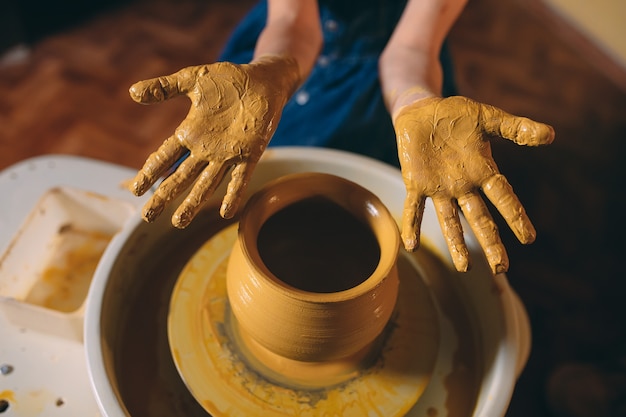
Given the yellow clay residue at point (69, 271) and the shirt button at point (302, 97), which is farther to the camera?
the shirt button at point (302, 97)

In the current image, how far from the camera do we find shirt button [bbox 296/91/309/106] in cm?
134

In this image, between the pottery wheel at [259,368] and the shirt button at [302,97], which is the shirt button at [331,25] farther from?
the pottery wheel at [259,368]

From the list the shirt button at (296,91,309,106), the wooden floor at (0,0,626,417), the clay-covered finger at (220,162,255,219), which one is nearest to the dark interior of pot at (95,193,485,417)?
the clay-covered finger at (220,162,255,219)

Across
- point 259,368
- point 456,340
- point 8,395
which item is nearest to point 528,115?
point 456,340

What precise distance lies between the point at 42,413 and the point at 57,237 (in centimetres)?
35

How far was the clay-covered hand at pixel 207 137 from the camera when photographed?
2.50ft

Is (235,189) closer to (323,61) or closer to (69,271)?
(69,271)

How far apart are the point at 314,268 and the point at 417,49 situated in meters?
0.51

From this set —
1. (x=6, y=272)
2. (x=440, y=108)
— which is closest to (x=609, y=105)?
(x=440, y=108)

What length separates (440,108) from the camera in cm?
82

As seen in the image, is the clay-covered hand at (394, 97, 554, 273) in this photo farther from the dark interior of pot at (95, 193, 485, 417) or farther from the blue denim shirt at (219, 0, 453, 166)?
the blue denim shirt at (219, 0, 453, 166)

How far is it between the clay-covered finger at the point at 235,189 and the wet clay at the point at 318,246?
11cm

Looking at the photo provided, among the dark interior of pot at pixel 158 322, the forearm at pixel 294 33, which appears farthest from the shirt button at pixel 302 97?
the dark interior of pot at pixel 158 322

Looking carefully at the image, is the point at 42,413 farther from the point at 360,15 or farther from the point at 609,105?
the point at 609,105
